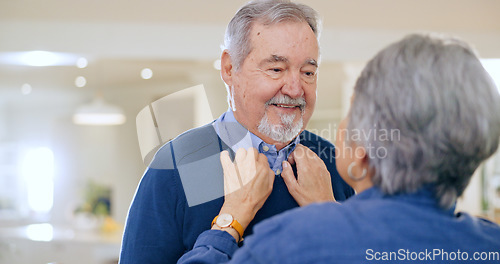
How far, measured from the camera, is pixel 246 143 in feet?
3.98

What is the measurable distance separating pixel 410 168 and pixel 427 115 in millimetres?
88

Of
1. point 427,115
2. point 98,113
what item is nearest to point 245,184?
point 427,115

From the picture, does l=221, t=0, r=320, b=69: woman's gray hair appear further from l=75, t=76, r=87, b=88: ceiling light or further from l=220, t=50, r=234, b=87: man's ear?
l=75, t=76, r=87, b=88: ceiling light

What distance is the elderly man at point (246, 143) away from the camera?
3.59 ft

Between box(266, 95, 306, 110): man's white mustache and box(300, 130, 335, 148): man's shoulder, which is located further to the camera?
box(300, 130, 335, 148): man's shoulder

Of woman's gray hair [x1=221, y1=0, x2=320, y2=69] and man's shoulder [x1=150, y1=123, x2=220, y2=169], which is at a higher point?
woman's gray hair [x1=221, y1=0, x2=320, y2=69]

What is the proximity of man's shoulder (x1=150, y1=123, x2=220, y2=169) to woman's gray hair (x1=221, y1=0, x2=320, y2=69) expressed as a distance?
0.60 ft

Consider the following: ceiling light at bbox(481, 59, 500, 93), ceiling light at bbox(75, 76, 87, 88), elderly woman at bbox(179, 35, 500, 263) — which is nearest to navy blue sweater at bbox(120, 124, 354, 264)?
elderly woman at bbox(179, 35, 500, 263)

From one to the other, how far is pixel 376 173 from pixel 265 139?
461 millimetres

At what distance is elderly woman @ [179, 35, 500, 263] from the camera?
71 cm

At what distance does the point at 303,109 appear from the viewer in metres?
1.18

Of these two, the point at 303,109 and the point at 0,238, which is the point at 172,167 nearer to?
the point at 303,109

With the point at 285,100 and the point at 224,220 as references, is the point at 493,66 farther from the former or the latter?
the point at 224,220

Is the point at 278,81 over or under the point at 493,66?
over
